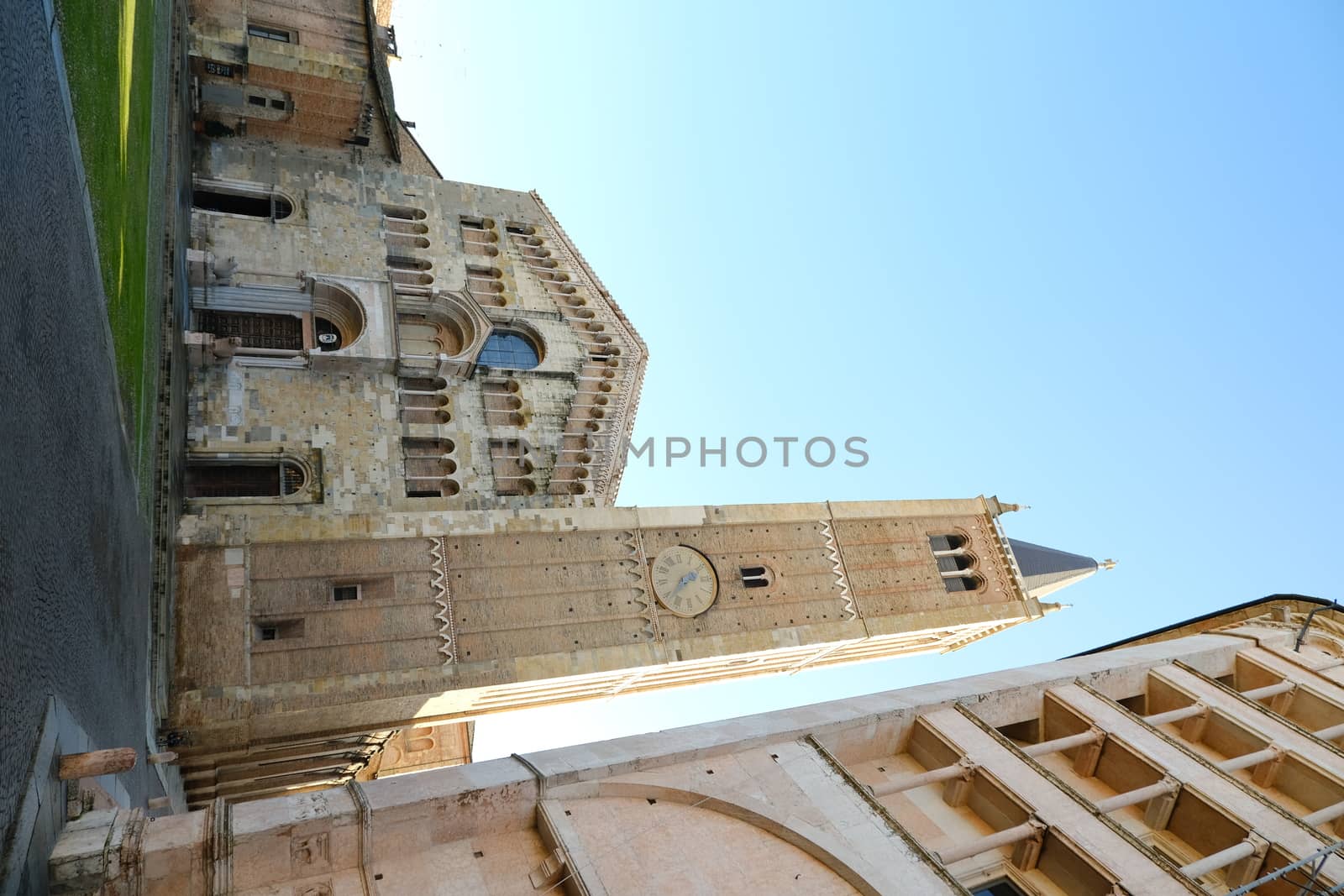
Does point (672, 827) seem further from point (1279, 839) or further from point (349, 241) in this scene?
point (349, 241)

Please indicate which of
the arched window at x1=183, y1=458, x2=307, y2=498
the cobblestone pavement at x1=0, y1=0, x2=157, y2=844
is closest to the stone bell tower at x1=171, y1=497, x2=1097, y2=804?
the arched window at x1=183, y1=458, x2=307, y2=498

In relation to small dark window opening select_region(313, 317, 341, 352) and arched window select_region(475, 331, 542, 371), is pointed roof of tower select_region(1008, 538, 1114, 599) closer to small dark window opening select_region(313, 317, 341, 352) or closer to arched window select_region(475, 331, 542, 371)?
arched window select_region(475, 331, 542, 371)

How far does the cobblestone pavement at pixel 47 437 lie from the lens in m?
6.61

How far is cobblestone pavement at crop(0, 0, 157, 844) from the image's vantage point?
6605mm

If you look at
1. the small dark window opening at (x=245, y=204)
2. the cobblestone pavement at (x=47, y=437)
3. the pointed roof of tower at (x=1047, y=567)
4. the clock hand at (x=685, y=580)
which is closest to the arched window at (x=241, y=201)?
the small dark window opening at (x=245, y=204)

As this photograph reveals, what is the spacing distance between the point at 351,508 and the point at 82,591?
12.6 meters

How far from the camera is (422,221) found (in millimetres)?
26312

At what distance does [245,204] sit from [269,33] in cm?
515

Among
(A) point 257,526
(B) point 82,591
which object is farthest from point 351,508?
(B) point 82,591

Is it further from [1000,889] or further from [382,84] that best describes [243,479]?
[1000,889]

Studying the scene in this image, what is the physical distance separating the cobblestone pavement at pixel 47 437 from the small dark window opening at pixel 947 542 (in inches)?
844

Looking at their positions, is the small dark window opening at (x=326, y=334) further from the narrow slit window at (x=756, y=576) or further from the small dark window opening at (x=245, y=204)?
the narrow slit window at (x=756, y=576)

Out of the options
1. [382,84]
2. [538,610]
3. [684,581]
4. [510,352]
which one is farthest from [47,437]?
[382,84]

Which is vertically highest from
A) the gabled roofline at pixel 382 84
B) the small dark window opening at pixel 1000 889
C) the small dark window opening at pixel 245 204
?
the gabled roofline at pixel 382 84
